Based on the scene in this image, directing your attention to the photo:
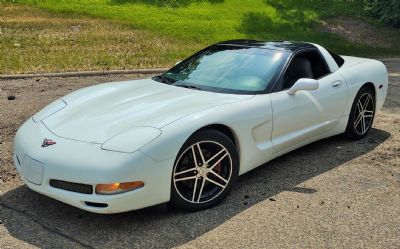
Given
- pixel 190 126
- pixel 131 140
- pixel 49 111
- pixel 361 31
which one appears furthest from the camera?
pixel 361 31

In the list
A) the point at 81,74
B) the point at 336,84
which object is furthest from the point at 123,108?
the point at 81,74

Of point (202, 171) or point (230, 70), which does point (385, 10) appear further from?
point (202, 171)

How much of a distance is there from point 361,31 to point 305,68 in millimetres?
13328

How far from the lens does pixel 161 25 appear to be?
50.5 ft

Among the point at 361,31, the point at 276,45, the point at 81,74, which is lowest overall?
the point at 81,74

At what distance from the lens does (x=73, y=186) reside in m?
3.54

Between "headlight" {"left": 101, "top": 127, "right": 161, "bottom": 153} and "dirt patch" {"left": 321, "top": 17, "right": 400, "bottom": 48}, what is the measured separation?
13.7 m

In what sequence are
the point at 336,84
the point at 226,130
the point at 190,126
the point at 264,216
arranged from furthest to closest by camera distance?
the point at 336,84 < the point at 226,130 < the point at 264,216 < the point at 190,126

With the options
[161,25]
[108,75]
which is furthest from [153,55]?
[161,25]

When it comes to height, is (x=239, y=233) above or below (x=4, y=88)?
above

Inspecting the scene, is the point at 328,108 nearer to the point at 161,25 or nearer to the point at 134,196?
the point at 134,196

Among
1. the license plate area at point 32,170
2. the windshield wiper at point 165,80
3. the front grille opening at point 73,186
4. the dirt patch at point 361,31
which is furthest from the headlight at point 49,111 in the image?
the dirt patch at point 361,31

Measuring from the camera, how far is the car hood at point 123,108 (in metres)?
3.86

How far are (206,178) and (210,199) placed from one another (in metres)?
0.18
